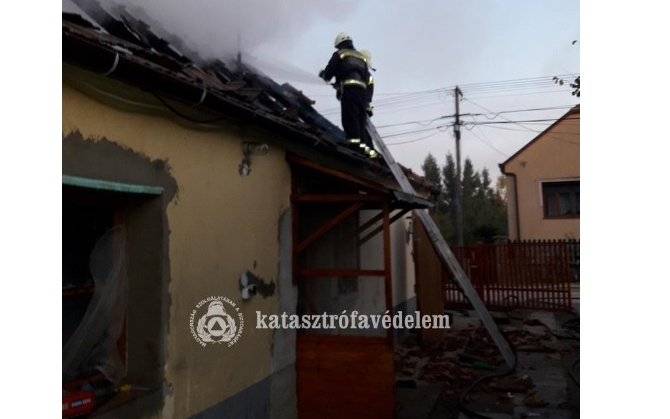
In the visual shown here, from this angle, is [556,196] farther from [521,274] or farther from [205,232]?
[205,232]

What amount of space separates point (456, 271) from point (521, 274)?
6.36m

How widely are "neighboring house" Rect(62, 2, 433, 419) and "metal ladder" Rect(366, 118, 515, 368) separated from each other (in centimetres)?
127

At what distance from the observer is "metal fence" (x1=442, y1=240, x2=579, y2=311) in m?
11.3

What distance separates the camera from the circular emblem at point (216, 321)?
3.52 meters

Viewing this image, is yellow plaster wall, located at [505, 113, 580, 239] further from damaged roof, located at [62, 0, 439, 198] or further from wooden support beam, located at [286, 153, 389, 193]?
wooden support beam, located at [286, 153, 389, 193]

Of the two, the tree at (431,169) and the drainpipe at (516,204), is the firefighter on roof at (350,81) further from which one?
the tree at (431,169)

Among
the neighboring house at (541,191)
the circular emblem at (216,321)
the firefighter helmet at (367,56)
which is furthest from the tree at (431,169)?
the circular emblem at (216,321)

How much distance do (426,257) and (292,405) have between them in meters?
4.35

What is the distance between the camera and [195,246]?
3504 millimetres

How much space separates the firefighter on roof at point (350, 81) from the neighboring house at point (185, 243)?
70.4 inches

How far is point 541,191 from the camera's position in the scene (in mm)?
18719

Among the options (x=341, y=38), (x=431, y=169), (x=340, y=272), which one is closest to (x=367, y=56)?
(x=341, y=38)

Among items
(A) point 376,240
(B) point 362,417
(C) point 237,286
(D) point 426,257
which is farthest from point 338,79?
(B) point 362,417
